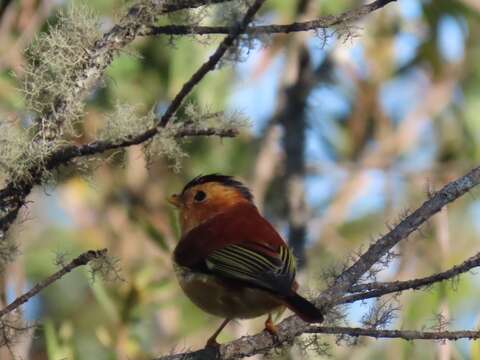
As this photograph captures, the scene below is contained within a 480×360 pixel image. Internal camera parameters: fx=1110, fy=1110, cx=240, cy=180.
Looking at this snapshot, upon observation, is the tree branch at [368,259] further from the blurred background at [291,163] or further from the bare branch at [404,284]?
the blurred background at [291,163]

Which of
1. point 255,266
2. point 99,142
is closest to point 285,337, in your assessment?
point 255,266

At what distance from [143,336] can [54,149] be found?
8.01 feet

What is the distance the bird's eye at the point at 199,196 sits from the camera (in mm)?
4371

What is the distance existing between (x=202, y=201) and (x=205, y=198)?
2cm

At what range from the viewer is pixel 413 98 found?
6730 millimetres

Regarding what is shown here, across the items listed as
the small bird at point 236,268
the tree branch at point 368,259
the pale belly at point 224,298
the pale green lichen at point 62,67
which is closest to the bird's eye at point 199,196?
the small bird at point 236,268

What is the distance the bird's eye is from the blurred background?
390 mm

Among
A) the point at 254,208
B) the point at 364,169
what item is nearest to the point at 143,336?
the point at 254,208

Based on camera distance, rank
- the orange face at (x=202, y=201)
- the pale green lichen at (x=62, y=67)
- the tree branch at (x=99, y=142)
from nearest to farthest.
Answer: the tree branch at (x=99, y=142) → the pale green lichen at (x=62, y=67) → the orange face at (x=202, y=201)

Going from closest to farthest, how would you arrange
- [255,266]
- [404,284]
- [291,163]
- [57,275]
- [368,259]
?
[57,275]
[404,284]
[368,259]
[255,266]
[291,163]

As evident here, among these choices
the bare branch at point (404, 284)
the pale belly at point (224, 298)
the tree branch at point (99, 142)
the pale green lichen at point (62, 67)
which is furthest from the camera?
the pale belly at point (224, 298)

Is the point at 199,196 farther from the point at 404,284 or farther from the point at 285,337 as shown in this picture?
the point at 404,284

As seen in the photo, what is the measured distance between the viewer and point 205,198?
437 cm

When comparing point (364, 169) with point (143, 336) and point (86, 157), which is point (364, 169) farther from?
point (86, 157)
